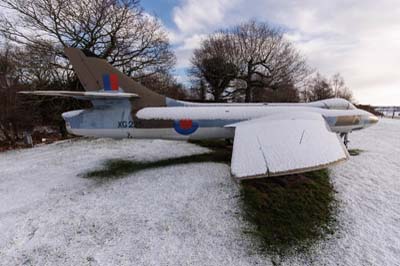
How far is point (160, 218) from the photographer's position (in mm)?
3896

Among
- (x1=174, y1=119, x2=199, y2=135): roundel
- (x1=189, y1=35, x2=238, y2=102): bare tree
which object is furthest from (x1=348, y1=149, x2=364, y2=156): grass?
(x1=189, y1=35, x2=238, y2=102): bare tree

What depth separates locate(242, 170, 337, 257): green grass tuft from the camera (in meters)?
3.39

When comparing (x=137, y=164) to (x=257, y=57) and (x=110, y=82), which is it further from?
(x=257, y=57)

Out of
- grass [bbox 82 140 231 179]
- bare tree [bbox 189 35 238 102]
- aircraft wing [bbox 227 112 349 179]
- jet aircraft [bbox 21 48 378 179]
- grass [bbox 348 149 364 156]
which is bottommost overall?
grass [bbox 82 140 231 179]

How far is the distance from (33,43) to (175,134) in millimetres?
12998

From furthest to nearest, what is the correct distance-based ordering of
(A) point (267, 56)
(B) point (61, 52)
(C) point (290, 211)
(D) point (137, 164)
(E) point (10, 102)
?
(A) point (267, 56), (B) point (61, 52), (E) point (10, 102), (D) point (137, 164), (C) point (290, 211)

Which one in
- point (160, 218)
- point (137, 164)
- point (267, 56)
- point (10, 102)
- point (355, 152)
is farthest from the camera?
point (267, 56)

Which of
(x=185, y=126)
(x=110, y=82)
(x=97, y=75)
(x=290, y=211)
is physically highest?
(x=97, y=75)

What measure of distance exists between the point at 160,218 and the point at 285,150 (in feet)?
8.47

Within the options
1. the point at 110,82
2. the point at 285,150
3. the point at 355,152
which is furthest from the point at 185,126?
the point at 355,152

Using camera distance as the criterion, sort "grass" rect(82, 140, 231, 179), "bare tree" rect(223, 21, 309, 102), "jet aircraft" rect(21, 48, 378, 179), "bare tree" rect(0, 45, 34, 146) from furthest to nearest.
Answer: "bare tree" rect(223, 21, 309, 102) < "bare tree" rect(0, 45, 34, 146) < "jet aircraft" rect(21, 48, 378, 179) < "grass" rect(82, 140, 231, 179)

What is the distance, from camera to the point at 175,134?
6703 millimetres

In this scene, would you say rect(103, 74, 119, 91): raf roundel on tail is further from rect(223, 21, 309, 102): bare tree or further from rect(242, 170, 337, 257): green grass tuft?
rect(223, 21, 309, 102): bare tree

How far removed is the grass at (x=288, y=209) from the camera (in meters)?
3.39
